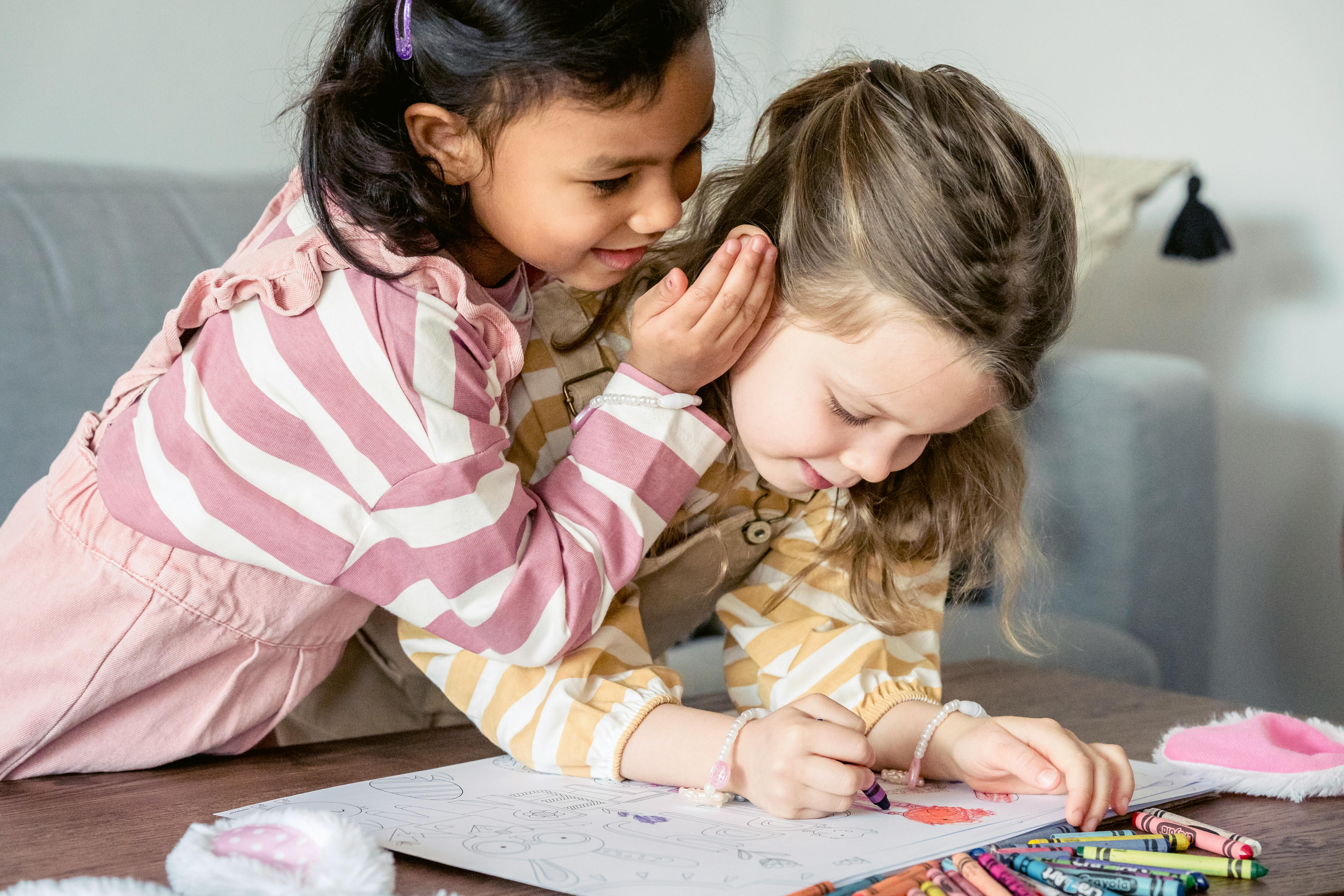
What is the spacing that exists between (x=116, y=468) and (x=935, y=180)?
53 cm

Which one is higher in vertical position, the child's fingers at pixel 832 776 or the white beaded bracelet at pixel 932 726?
the child's fingers at pixel 832 776

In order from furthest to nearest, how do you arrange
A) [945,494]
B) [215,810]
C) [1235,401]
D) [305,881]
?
[1235,401] < [945,494] < [215,810] < [305,881]

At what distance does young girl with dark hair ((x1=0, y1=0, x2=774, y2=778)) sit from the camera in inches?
25.2

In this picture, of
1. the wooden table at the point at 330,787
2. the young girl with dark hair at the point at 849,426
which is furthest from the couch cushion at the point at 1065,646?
the young girl with dark hair at the point at 849,426

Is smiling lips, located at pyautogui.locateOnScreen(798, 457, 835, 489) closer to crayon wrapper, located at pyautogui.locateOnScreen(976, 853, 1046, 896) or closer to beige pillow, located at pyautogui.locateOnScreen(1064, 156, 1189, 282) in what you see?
crayon wrapper, located at pyautogui.locateOnScreen(976, 853, 1046, 896)

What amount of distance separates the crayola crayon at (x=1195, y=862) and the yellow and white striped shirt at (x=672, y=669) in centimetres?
22

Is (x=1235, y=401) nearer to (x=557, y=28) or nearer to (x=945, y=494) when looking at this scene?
(x=945, y=494)

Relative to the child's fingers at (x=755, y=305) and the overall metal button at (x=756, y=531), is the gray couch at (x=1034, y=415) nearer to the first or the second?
the overall metal button at (x=756, y=531)

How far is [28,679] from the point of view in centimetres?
70

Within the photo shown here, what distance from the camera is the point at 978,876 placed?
0.51m

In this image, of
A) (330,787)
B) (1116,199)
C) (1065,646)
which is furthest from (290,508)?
(1116,199)

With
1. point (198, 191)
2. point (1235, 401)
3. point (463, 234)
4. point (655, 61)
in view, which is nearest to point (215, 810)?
point (463, 234)

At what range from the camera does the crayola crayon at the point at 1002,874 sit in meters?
0.50

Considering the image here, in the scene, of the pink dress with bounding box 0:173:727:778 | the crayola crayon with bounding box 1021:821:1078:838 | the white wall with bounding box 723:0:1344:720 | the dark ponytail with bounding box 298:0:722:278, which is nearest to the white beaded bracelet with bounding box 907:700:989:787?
the crayola crayon with bounding box 1021:821:1078:838
